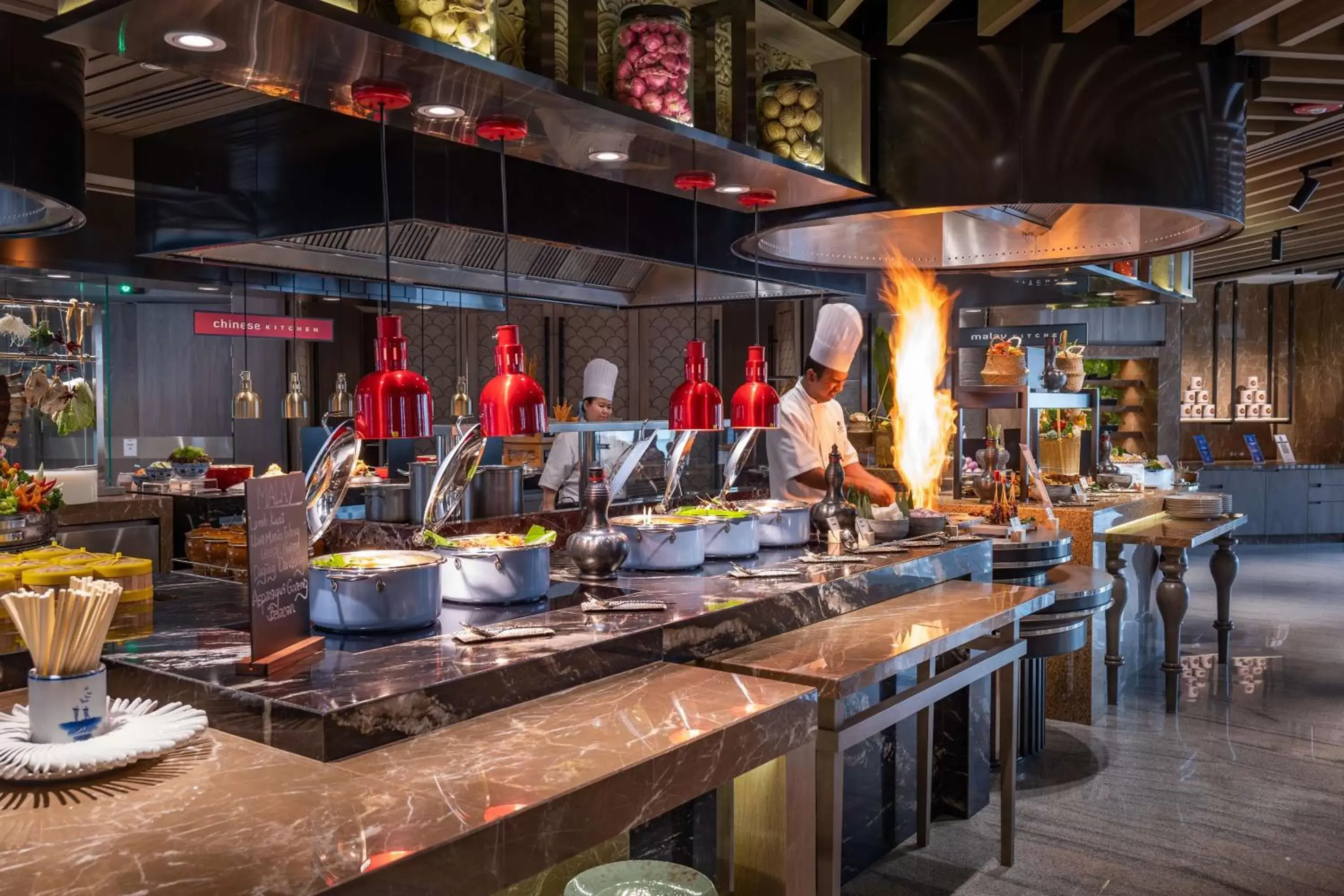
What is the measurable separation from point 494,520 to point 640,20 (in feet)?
6.55

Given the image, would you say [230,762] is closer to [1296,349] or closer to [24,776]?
[24,776]

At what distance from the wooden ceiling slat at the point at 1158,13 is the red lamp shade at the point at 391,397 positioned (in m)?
2.76

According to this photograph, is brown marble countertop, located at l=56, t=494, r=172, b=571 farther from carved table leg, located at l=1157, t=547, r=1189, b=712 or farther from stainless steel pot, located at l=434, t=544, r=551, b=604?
carved table leg, located at l=1157, t=547, r=1189, b=712

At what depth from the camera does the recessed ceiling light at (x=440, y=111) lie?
2529mm

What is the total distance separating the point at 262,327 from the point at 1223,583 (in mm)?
7037

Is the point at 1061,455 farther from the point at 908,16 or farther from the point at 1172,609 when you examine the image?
the point at 908,16

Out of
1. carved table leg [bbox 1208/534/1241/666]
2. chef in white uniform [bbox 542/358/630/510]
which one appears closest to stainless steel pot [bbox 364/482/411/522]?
chef in white uniform [bbox 542/358/630/510]

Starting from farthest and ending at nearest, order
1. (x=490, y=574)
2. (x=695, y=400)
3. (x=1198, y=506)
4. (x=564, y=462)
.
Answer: (x=564, y=462) → (x=1198, y=506) → (x=695, y=400) → (x=490, y=574)

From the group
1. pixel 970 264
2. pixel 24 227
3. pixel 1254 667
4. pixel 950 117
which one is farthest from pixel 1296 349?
pixel 24 227

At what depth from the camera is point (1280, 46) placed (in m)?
3.82

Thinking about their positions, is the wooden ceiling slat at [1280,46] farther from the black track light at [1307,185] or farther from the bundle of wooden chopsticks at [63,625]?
the bundle of wooden chopsticks at [63,625]

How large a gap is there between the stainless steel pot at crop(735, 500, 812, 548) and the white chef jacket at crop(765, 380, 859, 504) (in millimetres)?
1526

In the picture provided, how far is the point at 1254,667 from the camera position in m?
6.34

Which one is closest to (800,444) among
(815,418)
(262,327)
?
(815,418)
